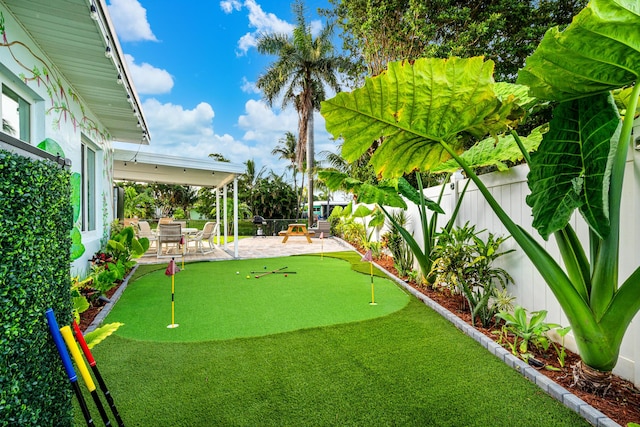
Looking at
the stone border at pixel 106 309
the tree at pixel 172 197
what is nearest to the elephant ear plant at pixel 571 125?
the stone border at pixel 106 309

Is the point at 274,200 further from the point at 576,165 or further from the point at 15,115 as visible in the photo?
the point at 576,165

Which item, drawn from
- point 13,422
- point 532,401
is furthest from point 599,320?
point 13,422

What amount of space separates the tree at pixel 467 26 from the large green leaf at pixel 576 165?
24.7ft

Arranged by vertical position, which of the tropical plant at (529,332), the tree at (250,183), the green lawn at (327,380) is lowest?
the green lawn at (327,380)

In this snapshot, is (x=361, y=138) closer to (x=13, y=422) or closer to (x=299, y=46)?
(x=13, y=422)

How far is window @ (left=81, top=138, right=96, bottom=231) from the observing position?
627cm

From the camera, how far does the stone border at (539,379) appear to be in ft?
6.98

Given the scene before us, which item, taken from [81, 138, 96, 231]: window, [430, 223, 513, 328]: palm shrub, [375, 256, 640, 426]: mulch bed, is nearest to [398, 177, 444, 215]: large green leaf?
[430, 223, 513, 328]: palm shrub

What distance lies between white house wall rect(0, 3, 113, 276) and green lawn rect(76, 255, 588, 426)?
3.03 meters

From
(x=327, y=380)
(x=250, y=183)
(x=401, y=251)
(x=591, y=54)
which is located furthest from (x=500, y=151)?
(x=250, y=183)

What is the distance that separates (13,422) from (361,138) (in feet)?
9.72

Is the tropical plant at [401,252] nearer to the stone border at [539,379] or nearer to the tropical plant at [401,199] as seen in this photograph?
the tropical plant at [401,199]

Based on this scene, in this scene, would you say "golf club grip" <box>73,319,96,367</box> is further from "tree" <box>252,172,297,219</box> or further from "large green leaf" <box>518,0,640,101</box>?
"tree" <box>252,172,297,219</box>

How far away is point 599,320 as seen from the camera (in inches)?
91.2
